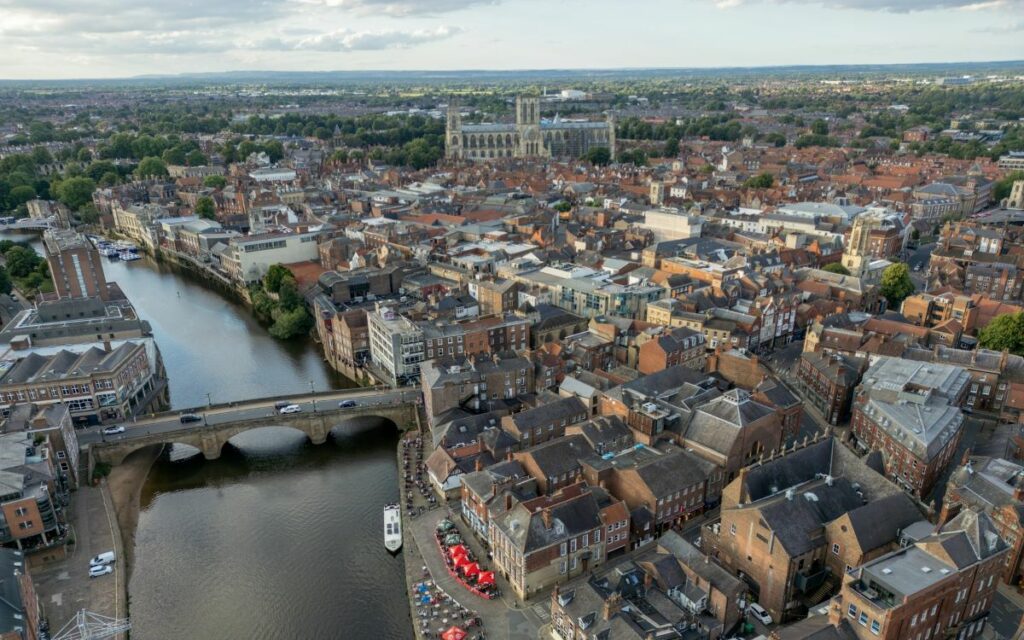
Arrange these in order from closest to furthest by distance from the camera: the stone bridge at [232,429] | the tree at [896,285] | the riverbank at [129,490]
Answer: the riverbank at [129,490]
the stone bridge at [232,429]
the tree at [896,285]

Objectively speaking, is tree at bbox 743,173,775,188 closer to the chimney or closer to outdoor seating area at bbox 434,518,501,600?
outdoor seating area at bbox 434,518,501,600

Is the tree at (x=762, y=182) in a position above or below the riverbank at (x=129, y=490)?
above

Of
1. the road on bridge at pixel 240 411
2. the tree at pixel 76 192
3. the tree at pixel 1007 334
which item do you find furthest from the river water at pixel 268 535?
the tree at pixel 76 192

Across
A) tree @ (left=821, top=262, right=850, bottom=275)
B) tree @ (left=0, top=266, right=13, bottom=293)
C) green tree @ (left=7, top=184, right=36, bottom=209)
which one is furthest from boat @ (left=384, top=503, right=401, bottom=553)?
green tree @ (left=7, top=184, right=36, bottom=209)

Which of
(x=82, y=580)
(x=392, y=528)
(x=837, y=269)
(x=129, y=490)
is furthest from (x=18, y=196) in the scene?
(x=837, y=269)

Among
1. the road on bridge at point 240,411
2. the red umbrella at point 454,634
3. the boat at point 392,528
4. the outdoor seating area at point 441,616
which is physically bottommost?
the boat at point 392,528

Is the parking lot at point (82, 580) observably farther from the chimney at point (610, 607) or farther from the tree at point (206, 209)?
the tree at point (206, 209)
